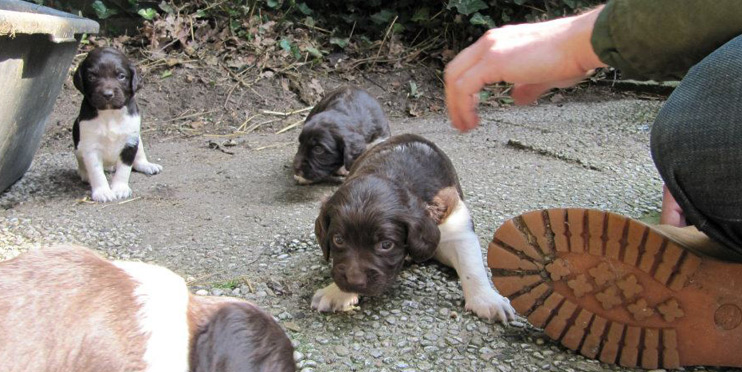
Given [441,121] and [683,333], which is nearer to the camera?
[683,333]

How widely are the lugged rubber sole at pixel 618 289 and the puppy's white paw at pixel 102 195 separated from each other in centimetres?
330

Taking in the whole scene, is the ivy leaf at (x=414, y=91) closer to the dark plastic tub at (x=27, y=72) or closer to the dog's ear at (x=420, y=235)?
the dark plastic tub at (x=27, y=72)

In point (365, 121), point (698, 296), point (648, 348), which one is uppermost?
point (698, 296)

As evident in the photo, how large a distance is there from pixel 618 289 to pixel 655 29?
3.27 feet

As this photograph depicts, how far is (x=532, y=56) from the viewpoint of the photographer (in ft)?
5.67

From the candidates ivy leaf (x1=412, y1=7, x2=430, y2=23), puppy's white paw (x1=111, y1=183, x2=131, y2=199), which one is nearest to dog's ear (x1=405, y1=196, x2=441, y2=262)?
puppy's white paw (x1=111, y1=183, x2=131, y2=199)

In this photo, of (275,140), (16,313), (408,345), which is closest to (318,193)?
(275,140)

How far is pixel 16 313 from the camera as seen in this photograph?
1702 mm

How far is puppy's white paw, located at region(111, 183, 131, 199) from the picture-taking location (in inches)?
196

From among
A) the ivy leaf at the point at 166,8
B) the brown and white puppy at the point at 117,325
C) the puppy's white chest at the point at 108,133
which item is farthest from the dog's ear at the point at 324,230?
the ivy leaf at the point at 166,8

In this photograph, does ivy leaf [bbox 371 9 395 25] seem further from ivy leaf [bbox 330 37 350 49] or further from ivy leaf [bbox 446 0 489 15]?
ivy leaf [bbox 446 0 489 15]

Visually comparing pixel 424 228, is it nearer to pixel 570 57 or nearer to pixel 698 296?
pixel 698 296

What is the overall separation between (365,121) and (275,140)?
1.52 meters

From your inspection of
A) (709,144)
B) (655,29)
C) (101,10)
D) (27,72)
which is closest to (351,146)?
(27,72)
